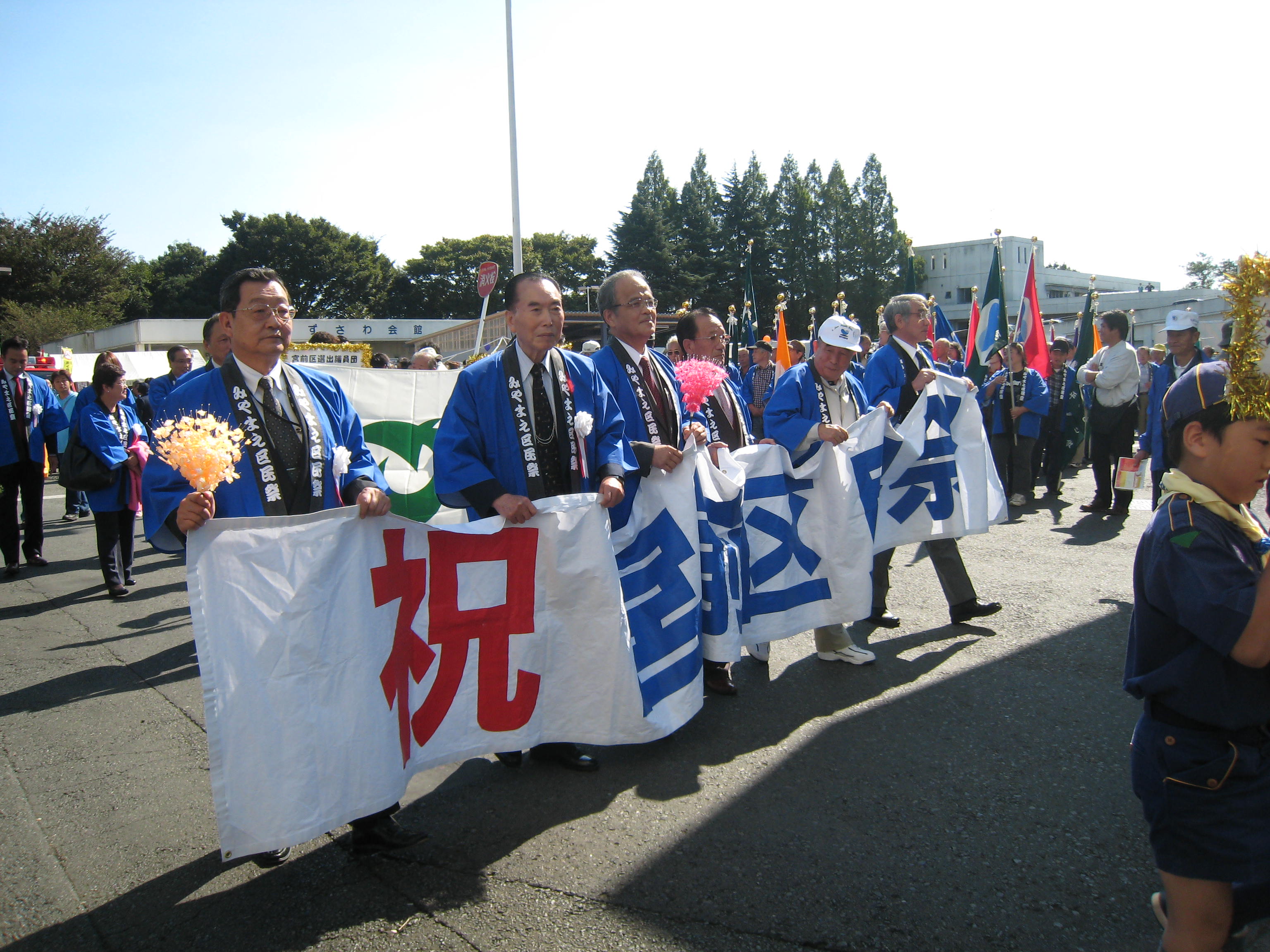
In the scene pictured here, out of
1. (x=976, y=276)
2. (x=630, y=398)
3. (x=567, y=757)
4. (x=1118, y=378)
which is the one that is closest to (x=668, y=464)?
(x=630, y=398)

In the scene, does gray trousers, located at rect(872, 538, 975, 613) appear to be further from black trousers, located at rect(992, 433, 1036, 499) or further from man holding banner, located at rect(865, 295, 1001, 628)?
black trousers, located at rect(992, 433, 1036, 499)

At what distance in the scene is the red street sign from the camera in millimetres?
10281

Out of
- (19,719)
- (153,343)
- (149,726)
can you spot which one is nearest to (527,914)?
(149,726)

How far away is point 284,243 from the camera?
58.9 meters

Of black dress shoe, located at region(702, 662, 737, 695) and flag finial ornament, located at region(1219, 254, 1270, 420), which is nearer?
→ flag finial ornament, located at region(1219, 254, 1270, 420)

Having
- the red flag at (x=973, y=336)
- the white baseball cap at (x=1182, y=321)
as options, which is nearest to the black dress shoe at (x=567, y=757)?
the white baseball cap at (x=1182, y=321)

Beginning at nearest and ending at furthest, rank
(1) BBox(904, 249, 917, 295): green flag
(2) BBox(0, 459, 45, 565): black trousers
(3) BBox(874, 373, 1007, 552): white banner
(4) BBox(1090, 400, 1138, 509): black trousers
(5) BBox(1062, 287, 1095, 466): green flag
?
(3) BBox(874, 373, 1007, 552): white banner, (2) BBox(0, 459, 45, 565): black trousers, (4) BBox(1090, 400, 1138, 509): black trousers, (1) BBox(904, 249, 917, 295): green flag, (5) BBox(1062, 287, 1095, 466): green flag

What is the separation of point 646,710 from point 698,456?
119 cm

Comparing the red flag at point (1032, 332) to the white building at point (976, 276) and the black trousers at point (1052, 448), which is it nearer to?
the black trousers at point (1052, 448)

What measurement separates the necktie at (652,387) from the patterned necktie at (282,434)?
1691 millimetres

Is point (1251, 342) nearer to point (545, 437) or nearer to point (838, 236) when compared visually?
point (545, 437)

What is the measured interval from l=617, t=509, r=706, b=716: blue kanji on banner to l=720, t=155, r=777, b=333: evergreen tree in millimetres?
59061

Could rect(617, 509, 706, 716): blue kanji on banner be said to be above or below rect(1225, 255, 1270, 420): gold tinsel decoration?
below

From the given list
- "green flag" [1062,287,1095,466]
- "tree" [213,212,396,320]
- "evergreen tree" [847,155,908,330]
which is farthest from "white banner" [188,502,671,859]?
"evergreen tree" [847,155,908,330]
